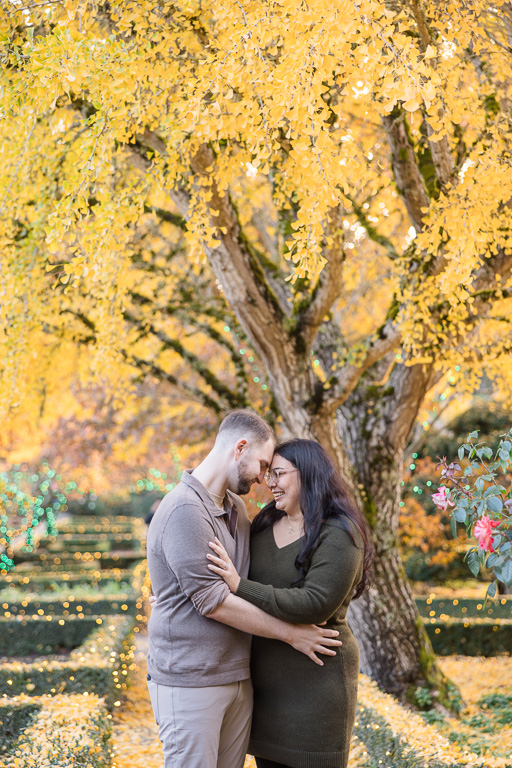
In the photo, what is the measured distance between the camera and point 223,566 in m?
2.42

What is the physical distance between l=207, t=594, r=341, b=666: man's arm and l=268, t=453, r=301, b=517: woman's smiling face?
0.44 m

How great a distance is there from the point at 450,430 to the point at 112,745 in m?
8.79

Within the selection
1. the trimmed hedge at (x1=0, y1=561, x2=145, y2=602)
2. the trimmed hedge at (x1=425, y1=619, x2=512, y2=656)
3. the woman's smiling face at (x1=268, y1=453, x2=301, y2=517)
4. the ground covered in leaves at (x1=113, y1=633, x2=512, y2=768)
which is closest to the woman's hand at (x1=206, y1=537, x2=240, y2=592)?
the woman's smiling face at (x1=268, y1=453, x2=301, y2=517)

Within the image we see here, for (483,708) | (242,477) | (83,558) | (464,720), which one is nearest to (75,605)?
(483,708)

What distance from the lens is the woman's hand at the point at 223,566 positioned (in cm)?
239

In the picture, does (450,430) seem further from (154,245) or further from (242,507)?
(242,507)

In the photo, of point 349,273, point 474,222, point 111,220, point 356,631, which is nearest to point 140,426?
point 349,273

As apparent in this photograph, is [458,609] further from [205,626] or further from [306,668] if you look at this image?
[205,626]

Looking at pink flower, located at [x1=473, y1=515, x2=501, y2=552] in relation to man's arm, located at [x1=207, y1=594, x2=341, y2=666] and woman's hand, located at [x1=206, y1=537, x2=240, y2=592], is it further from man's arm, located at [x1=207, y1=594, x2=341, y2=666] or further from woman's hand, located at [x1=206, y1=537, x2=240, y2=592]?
woman's hand, located at [x1=206, y1=537, x2=240, y2=592]

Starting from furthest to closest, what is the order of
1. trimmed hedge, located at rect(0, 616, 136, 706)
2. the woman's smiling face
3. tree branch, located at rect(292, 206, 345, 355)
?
trimmed hedge, located at rect(0, 616, 136, 706) → tree branch, located at rect(292, 206, 345, 355) → the woman's smiling face

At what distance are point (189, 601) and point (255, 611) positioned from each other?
0.81 feet

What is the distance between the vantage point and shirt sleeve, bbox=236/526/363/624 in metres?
2.40

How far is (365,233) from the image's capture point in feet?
23.1

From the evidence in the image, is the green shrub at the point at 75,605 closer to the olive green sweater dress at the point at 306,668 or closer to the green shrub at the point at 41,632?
the green shrub at the point at 41,632
